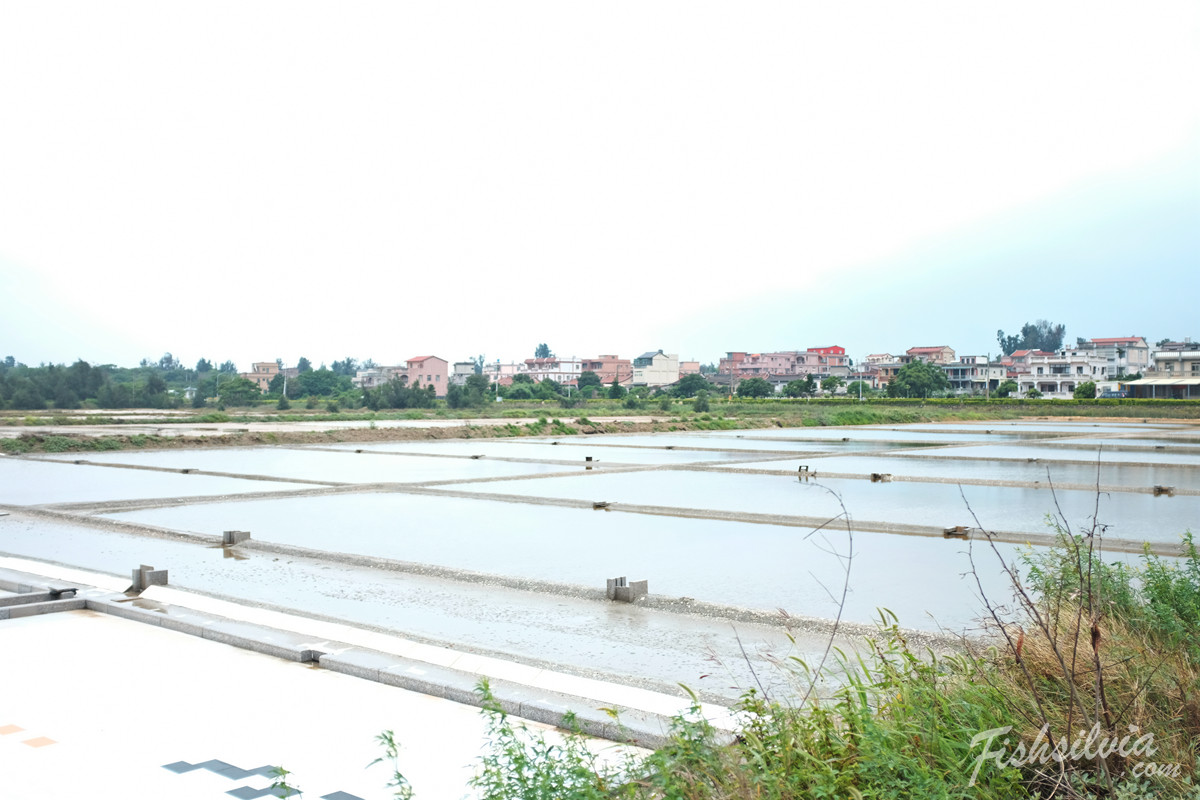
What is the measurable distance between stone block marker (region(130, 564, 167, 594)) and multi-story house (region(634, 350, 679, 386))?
91.7 metres

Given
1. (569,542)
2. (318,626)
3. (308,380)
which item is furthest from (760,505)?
(308,380)

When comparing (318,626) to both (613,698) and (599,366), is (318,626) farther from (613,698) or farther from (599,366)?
(599,366)

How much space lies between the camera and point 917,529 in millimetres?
9688

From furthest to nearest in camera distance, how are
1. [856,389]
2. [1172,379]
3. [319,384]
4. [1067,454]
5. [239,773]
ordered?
[319,384]
[856,389]
[1172,379]
[1067,454]
[239,773]

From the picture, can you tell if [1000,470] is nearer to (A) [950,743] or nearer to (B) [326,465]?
(B) [326,465]

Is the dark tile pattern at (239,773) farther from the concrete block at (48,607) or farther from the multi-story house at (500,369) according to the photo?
the multi-story house at (500,369)

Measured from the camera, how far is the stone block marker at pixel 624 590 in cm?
631

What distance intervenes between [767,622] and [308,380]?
78.9 m

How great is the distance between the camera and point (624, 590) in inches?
248

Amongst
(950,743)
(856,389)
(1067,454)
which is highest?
(856,389)

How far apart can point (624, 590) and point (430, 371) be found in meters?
81.6

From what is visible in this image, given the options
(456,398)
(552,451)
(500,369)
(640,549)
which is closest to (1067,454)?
(552,451)

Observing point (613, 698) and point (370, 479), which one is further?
point (370, 479)

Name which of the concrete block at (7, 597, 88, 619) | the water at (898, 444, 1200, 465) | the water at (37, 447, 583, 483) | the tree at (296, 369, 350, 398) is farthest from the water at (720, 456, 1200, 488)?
the tree at (296, 369, 350, 398)
